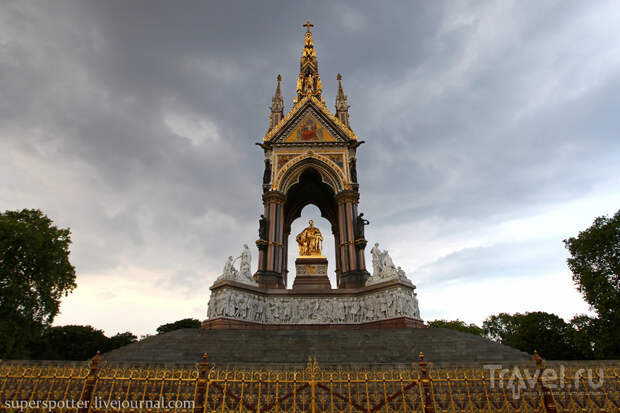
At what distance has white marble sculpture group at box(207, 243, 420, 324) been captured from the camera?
16094 mm

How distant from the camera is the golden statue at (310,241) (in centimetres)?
2068

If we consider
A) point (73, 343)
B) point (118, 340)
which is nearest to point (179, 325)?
point (118, 340)

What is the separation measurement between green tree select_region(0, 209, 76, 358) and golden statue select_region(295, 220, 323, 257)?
13844 millimetres

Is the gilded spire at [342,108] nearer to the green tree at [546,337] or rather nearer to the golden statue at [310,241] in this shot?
the golden statue at [310,241]

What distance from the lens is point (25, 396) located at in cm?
655

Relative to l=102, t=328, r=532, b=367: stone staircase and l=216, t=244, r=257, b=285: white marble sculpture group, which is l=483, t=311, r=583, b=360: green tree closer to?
l=102, t=328, r=532, b=367: stone staircase

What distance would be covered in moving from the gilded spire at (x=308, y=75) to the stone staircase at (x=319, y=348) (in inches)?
743

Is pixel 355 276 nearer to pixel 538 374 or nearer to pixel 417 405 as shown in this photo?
pixel 417 405

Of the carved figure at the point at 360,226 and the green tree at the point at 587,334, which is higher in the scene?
the carved figure at the point at 360,226

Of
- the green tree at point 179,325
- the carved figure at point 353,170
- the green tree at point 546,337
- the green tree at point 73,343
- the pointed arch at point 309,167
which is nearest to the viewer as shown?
the pointed arch at point 309,167

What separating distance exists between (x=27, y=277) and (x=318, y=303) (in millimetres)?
15778

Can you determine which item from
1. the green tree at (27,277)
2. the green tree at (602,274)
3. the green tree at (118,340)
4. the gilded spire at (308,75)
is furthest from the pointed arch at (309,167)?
the green tree at (118,340)

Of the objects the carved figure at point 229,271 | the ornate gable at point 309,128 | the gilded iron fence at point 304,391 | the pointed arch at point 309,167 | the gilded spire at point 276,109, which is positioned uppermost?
the gilded spire at point 276,109

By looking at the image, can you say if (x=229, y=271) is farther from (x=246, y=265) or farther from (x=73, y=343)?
(x=73, y=343)
